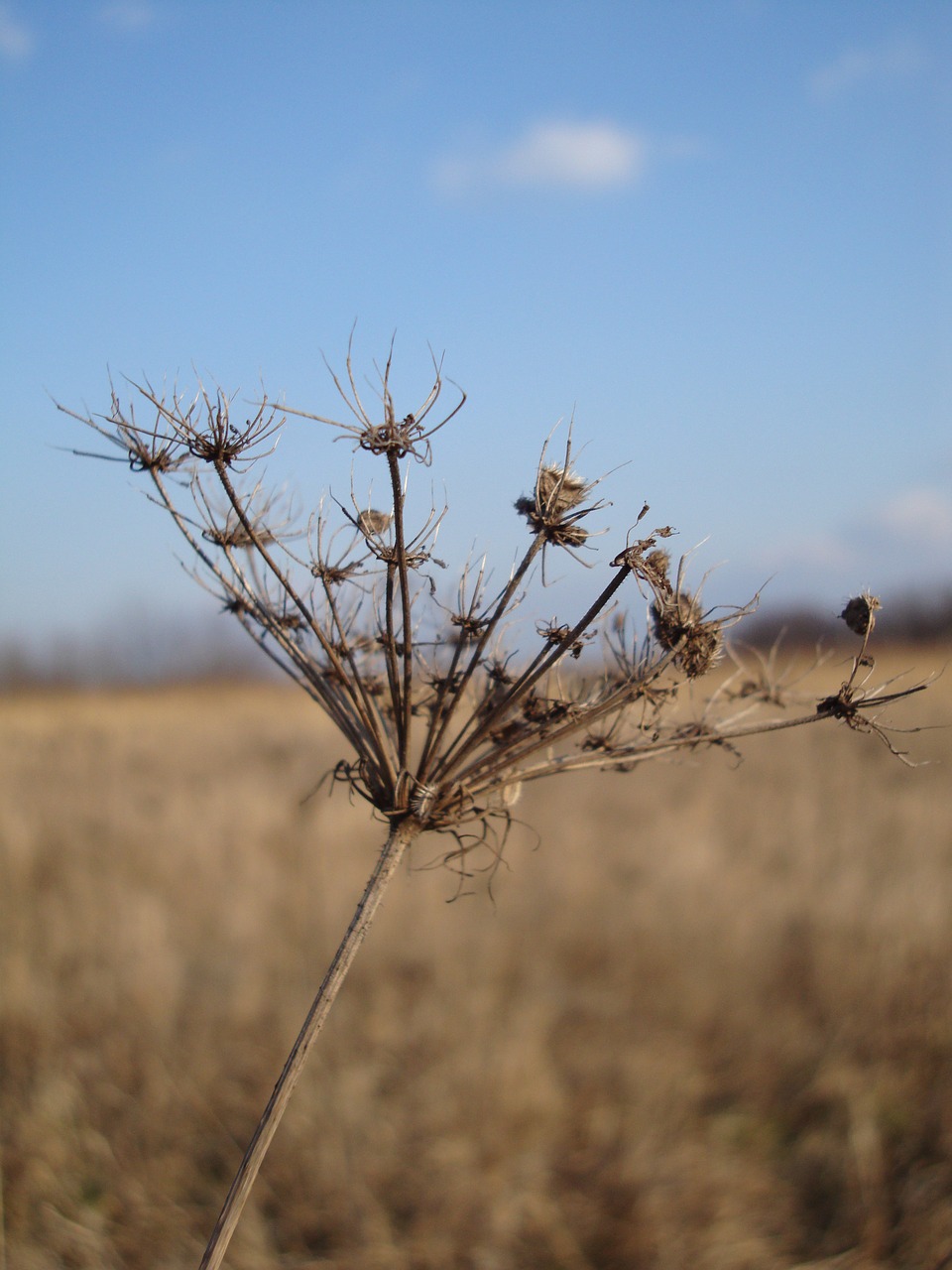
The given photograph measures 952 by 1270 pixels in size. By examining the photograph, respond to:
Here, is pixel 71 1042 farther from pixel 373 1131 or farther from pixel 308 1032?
pixel 308 1032

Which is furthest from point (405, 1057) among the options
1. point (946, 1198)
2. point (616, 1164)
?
point (946, 1198)

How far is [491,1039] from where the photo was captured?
29.1 feet

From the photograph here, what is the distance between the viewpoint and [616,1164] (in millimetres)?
7426

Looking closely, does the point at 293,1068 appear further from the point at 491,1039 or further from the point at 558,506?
the point at 491,1039

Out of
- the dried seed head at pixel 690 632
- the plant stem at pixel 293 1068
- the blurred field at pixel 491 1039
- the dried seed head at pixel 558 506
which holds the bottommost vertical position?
the blurred field at pixel 491 1039

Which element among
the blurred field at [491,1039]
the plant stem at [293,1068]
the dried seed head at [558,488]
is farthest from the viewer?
the blurred field at [491,1039]

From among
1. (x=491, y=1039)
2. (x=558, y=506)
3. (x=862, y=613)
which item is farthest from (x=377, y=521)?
(x=491, y=1039)

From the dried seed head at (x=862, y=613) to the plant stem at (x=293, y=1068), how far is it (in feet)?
2.47

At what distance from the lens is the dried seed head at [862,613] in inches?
52.6

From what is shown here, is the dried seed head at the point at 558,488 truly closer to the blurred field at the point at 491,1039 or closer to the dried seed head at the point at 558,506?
the dried seed head at the point at 558,506

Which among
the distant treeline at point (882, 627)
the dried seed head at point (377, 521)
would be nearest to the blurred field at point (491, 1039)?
the distant treeline at point (882, 627)

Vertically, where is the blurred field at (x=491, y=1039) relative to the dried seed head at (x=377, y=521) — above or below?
below

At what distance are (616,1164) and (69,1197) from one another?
13.7 ft

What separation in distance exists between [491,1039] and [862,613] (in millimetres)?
8525
